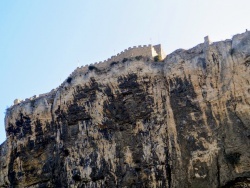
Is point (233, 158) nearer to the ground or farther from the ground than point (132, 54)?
nearer to the ground

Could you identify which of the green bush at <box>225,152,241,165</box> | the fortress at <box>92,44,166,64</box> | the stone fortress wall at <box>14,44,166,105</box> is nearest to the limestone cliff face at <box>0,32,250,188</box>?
the green bush at <box>225,152,241,165</box>

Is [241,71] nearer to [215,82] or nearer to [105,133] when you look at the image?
[215,82]

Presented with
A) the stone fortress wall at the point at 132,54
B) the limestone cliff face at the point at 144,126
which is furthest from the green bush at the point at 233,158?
the stone fortress wall at the point at 132,54

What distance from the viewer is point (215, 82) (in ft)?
92.7

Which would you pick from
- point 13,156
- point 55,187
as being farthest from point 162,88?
point 13,156

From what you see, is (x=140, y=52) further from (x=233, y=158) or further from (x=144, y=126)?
(x=233, y=158)

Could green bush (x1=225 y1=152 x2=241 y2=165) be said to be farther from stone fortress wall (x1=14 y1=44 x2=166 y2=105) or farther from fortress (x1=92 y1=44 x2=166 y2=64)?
fortress (x1=92 y1=44 x2=166 y2=64)

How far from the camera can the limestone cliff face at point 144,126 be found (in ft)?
88.1

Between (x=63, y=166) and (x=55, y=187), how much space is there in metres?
1.59

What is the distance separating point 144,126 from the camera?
29703 millimetres

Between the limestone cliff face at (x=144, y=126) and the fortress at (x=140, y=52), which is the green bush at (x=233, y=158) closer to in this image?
the limestone cliff face at (x=144, y=126)

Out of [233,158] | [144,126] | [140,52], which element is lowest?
[233,158]

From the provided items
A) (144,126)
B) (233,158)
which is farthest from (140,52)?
(233,158)

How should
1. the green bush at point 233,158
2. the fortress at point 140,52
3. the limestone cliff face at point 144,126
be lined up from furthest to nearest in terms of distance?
1. the fortress at point 140,52
2. the limestone cliff face at point 144,126
3. the green bush at point 233,158
